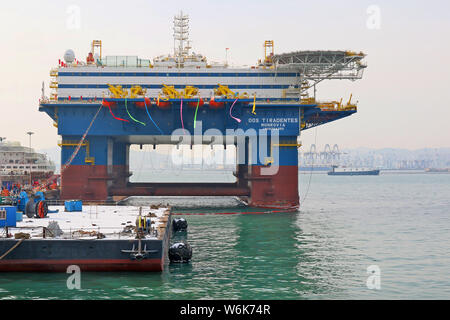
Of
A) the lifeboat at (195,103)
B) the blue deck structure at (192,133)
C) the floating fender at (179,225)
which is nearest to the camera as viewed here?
the floating fender at (179,225)

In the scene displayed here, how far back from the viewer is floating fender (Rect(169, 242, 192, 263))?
29.1 m

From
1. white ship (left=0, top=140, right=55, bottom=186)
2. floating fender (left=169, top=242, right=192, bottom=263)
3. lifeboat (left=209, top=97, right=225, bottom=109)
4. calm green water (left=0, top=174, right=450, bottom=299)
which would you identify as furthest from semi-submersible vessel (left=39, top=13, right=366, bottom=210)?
white ship (left=0, top=140, right=55, bottom=186)

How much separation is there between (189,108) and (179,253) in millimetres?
33833

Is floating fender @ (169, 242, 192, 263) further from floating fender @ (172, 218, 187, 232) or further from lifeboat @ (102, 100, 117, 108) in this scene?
lifeboat @ (102, 100, 117, 108)

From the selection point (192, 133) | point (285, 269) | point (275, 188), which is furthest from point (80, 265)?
point (275, 188)

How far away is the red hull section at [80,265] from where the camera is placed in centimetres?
2564

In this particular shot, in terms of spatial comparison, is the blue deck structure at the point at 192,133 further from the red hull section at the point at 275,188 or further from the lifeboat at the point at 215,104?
the lifeboat at the point at 215,104

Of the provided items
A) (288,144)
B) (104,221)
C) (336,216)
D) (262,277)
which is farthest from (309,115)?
(262,277)

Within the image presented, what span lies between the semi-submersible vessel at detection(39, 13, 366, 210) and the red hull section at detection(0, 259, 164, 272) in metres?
34.7

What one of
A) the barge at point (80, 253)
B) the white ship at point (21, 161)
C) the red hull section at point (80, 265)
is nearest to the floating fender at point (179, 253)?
the barge at point (80, 253)

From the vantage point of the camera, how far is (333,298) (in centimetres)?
2205

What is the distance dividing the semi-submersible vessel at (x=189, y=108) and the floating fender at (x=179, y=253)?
104 feet
